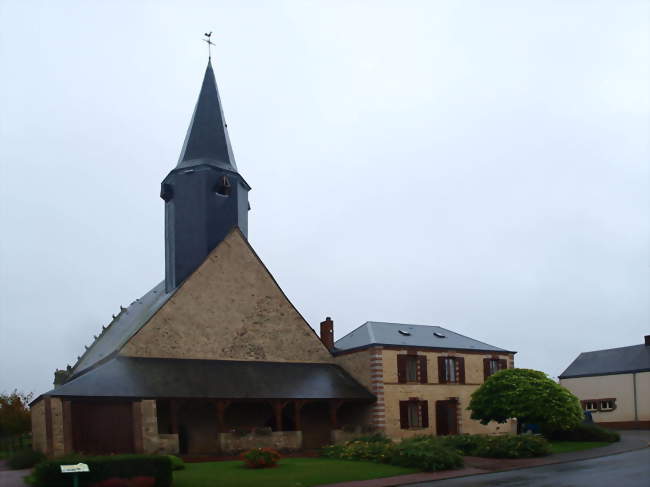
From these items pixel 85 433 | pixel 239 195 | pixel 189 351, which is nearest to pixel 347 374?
pixel 189 351

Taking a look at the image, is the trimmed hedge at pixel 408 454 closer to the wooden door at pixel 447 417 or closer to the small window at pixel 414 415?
the small window at pixel 414 415

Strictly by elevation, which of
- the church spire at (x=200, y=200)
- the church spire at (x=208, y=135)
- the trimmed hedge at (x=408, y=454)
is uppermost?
the church spire at (x=208, y=135)

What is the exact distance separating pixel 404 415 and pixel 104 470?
1896cm

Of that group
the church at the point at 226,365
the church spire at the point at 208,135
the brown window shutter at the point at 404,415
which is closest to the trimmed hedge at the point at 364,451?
the church at the point at 226,365

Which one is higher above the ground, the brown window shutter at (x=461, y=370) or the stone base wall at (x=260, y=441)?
the brown window shutter at (x=461, y=370)

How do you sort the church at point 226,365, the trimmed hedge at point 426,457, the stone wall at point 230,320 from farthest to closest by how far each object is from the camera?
the stone wall at point 230,320 < the church at point 226,365 < the trimmed hedge at point 426,457

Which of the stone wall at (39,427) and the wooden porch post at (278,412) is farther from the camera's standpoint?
the wooden porch post at (278,412)

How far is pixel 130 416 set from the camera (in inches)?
995

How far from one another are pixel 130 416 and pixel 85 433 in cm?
175

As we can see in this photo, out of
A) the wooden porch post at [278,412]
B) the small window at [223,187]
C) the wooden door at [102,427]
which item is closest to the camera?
the wooden door at [102,427]

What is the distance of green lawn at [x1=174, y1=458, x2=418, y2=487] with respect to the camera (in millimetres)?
18234

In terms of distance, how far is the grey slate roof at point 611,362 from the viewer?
1732 inches

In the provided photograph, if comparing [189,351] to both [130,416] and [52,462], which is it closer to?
[130,416]

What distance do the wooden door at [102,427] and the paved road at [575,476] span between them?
12.1 meters
